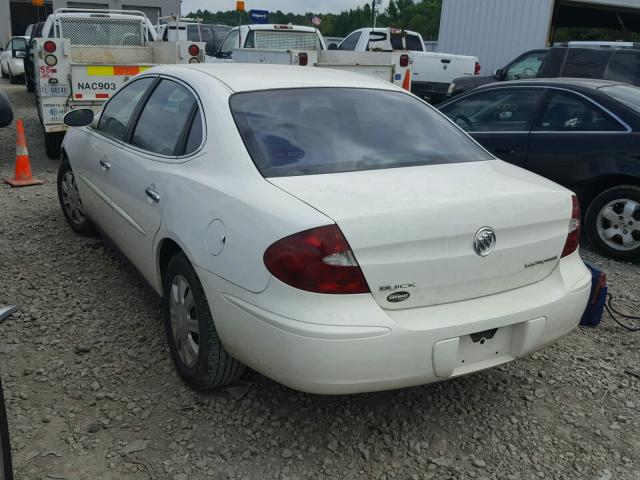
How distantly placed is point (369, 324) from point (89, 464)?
1.34 m

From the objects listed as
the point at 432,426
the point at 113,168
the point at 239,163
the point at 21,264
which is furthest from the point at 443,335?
the point at 21,264

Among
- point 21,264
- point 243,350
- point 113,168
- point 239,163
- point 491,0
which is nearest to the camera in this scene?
point 243,350

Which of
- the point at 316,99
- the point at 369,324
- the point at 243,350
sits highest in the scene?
the point at 316,99

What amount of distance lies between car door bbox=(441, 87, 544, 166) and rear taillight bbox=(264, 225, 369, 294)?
4.01 metres

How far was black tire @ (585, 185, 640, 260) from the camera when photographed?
5301 mm

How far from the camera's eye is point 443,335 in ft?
8.38

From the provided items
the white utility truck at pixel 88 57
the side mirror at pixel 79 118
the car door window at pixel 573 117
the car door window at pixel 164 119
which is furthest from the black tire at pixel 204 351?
the white utility truck at pixel 88 57

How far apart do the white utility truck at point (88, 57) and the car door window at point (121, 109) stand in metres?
3.93

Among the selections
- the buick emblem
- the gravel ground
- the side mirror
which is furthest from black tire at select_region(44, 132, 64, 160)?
the buick emblem

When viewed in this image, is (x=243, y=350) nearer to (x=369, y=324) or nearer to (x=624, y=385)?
(x=369, y=324)

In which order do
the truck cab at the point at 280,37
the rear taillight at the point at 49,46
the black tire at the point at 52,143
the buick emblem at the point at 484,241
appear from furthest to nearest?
the truck cab at the point at 280,37 < the black tire at the point at 52,143 < the rear taillight at the point at 49,46 < the buick emblem at the point at 484,241

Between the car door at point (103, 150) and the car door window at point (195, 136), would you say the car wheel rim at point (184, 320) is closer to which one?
the car door window at point (195, 136)

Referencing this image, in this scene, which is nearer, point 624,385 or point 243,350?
point 243,350

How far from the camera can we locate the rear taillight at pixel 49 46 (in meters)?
8.03
